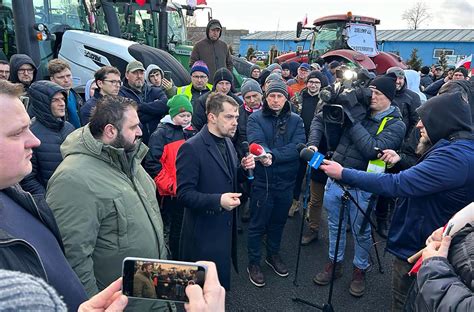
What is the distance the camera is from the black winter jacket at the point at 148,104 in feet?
14.5

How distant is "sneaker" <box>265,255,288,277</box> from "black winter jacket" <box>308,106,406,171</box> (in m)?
1.26

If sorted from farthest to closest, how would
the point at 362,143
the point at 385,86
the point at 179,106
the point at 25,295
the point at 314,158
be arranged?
1. the point at 179,106
2. the point at 385,86
3. the point at 362,143
4. the point at 314,158
5. the point at 25,295

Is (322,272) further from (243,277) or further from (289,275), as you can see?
(243,277)

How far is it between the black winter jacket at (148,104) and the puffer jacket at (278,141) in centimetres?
138

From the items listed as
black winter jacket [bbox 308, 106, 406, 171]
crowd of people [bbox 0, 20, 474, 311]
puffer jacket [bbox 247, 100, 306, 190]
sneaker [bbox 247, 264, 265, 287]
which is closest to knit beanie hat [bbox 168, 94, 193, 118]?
crowd of people [bbox 0, 20, 474, 311]

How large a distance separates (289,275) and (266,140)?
145 cm

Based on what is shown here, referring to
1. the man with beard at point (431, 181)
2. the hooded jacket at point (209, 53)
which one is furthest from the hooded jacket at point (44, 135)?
the hooded jacket at point (209, 53)

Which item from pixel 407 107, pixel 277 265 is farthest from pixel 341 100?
pixel 407 107

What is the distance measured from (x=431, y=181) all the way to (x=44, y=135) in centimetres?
275

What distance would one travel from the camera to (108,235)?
195 centimetres

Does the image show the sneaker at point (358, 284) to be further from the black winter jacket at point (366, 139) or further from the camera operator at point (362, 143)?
the black winter jacket at point (366, 139)

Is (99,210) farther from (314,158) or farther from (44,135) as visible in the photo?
(314,158)

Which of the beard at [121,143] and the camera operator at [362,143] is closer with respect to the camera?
the beard at [121,143]

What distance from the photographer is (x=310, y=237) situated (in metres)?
4.39
